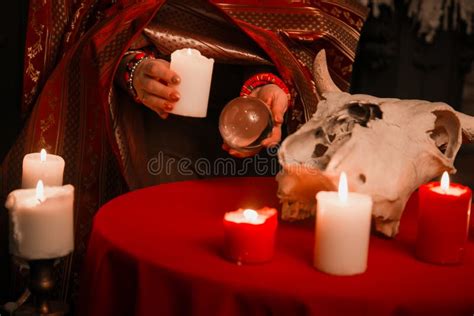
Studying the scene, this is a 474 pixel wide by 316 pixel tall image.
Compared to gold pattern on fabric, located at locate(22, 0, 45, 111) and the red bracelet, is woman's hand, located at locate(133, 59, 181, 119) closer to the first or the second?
the red bracelet

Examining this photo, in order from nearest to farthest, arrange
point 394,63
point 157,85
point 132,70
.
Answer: point 157,85 < point 132,70 < point 394,63

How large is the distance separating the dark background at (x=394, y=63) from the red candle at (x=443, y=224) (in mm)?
1510

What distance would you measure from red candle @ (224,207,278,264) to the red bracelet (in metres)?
0.64

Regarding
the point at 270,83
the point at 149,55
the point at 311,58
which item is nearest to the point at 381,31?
the point at 311,58

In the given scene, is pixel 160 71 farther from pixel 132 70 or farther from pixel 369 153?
pixel 369 153

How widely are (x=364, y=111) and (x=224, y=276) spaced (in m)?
0.38

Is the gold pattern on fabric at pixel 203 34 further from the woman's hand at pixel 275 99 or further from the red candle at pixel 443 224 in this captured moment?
the red candle at pixel 443 224

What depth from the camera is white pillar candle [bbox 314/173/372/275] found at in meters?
0.81

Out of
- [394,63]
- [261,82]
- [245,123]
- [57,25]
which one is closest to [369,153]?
[245,123]

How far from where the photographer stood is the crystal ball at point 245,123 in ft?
4.03

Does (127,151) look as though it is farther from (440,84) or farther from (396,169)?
(440,84)

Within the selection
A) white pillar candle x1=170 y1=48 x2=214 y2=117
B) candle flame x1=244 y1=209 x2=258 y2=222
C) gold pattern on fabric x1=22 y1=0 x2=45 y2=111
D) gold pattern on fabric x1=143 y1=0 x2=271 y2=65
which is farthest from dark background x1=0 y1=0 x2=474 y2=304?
candle flame x1=244 y1=209 x2=258 y2=222

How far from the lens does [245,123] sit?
1.25 metres

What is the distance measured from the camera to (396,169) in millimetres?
947
